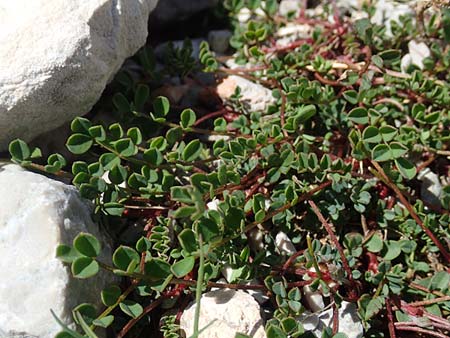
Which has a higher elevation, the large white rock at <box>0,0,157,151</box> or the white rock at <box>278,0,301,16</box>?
the large white rock at <box>0,0,157,151</box>

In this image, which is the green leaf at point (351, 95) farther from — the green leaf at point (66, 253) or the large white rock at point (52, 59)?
the green leaf at point (66, 253)

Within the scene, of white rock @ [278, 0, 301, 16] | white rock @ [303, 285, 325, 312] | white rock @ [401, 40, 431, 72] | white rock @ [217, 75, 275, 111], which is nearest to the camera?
white rock @ [303, 285, 325, 312]

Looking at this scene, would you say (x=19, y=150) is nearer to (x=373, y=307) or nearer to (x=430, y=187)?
(x=373, y=307)

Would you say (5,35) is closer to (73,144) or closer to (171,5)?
(73,144)

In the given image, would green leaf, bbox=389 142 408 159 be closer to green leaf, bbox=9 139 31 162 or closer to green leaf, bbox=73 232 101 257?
green leaf, bbox=73 232 101 257

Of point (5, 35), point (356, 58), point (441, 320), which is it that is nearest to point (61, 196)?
point (5, 35)

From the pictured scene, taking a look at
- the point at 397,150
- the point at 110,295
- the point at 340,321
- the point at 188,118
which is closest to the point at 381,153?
the point at 397,150

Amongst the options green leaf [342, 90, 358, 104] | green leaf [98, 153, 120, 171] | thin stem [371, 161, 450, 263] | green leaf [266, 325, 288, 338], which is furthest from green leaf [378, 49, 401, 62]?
green leaf [266, 325, 288, 338]
